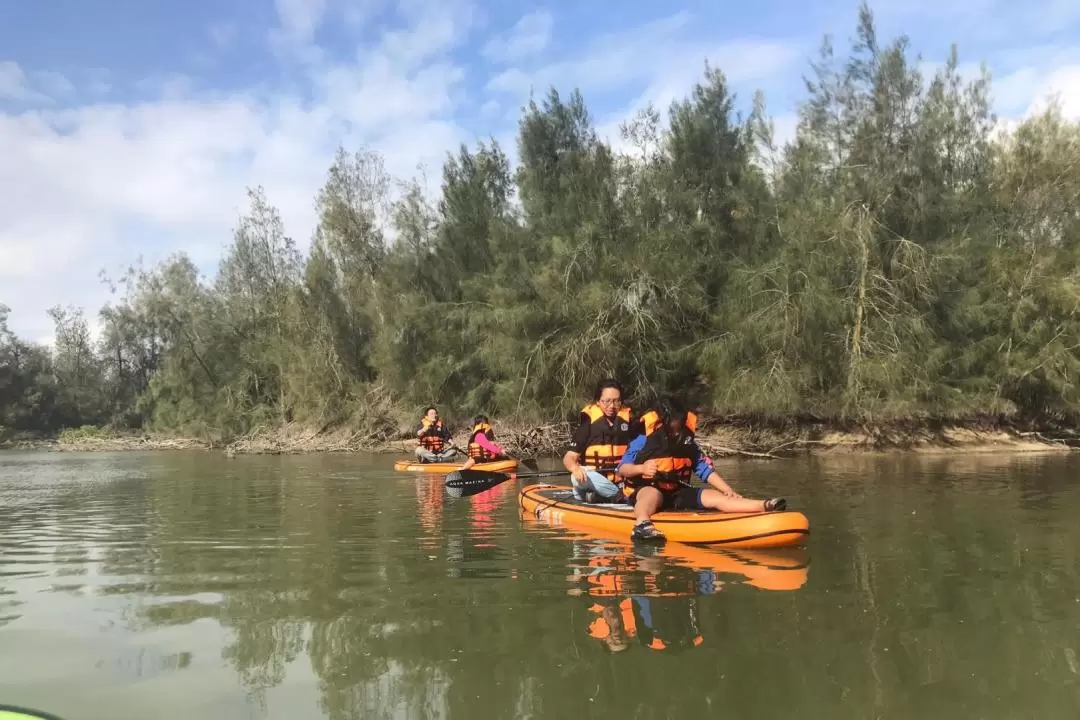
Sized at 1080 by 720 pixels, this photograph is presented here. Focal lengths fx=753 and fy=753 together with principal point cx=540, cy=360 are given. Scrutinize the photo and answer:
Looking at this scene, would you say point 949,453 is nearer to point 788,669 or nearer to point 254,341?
point 788,669

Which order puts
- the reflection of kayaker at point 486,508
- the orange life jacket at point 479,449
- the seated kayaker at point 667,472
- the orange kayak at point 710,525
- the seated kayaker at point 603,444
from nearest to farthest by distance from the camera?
the orange kayak at point 710,525
the seated kayaker at point 667,472
the seated kayaker at point 603,444
the reflection of kayaker at point 486,508
the orange life jacket at point 479,449

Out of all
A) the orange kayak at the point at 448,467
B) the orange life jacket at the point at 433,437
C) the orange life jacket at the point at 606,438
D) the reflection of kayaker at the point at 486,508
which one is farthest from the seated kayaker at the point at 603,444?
the orange life jacket at the point at 433,437

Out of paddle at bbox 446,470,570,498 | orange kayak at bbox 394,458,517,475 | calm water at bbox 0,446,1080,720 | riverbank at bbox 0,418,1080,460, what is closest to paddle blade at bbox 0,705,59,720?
calm water at bbox 0,446,1080,720

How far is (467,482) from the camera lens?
1101 centimetres

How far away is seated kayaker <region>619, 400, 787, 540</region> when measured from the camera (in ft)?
21.9

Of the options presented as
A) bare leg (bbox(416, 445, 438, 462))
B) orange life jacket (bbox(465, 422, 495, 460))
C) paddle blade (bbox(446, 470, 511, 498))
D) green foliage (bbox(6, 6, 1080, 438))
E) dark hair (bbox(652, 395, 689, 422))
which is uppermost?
green foliage (bbox(6, 6, 1080, 438))

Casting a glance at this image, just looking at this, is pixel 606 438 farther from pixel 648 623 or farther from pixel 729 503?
pixel 648 623

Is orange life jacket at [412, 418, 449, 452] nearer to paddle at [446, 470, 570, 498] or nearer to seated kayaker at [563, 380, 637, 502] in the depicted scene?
paddle at [446, 470, 570, 498]

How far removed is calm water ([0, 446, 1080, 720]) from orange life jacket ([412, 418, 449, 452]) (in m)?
7.03

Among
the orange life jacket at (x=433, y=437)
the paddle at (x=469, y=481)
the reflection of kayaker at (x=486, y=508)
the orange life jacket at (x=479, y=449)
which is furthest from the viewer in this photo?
the orange life jacket at (x=433, y=437)

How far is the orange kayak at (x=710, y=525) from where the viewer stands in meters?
6.11

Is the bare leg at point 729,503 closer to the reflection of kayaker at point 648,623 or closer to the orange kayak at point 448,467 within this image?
the reflection of kayaker at point 648,623

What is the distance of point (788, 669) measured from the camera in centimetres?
364

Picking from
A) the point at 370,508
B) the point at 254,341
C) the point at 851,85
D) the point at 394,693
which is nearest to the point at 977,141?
the point at 851,85
